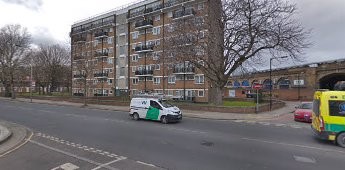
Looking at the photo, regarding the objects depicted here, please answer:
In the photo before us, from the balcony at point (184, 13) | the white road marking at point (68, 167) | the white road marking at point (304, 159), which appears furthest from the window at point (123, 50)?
the white road marking at point (304, 159)

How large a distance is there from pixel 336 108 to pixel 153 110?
39.2ft

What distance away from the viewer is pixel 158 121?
840 inches

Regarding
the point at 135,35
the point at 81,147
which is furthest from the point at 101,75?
the point at 81,147

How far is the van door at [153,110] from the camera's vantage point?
2092 centimetres

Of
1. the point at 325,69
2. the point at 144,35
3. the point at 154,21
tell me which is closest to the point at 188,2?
the point at 154,21

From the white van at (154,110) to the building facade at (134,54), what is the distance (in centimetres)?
2185

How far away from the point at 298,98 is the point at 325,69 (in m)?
6.61

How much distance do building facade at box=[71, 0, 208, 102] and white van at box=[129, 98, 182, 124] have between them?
21854 millimetres

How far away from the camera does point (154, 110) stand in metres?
Result: 21.1

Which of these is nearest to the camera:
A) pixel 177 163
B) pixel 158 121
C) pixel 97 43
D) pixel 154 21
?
pixel 177 163

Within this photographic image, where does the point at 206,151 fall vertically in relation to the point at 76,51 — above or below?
below

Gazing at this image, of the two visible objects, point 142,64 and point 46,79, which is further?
point 46,79

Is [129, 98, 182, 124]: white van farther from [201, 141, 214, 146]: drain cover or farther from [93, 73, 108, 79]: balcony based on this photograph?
[93, 73, 108, 79]: balcony

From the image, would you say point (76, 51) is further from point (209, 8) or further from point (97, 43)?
point (209, 8)
